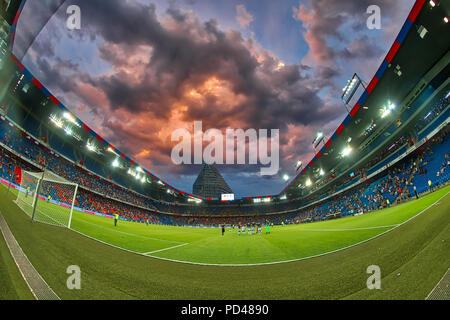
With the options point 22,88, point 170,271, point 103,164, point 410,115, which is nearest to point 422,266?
point 170,271

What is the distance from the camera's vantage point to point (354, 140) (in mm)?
27484

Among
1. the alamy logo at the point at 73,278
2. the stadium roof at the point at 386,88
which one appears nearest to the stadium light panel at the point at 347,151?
the stadium roof at the point at 386,88

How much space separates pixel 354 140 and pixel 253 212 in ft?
131

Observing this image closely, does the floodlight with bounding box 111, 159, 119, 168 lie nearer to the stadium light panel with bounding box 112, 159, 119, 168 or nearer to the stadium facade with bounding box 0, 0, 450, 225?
the stadium light panel with bounding box 112, 159, 119, 168

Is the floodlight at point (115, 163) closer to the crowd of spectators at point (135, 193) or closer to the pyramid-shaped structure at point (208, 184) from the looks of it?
the crowd of spectators at point (135, 193)

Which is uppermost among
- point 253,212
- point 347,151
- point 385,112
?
point 385,112

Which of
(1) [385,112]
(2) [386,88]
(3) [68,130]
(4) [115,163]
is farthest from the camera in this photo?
(4) [115,163]

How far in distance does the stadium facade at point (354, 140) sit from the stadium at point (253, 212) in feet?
0.55

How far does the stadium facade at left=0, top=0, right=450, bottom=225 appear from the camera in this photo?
49.7ft

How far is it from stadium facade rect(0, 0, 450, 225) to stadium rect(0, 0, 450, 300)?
167mm

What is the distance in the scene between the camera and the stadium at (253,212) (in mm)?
2838

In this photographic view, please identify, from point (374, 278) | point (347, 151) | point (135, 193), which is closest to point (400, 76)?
point (347, 151)

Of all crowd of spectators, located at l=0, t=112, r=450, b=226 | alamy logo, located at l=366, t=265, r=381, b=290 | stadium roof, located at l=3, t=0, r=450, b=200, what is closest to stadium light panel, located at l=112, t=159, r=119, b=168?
stadium roof, located at l=3, t=0, r=450, b=200

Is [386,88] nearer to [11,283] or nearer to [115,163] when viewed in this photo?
[11,283]
